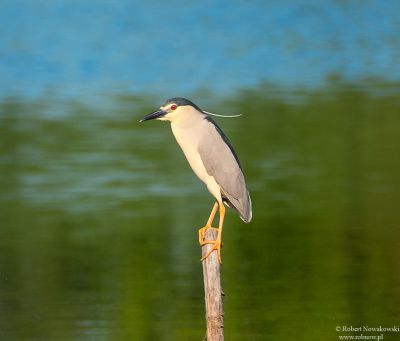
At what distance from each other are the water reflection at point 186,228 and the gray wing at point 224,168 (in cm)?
211

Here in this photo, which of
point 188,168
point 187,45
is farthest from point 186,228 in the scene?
point 187,45

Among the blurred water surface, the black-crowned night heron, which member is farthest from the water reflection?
the black-crowned night heron

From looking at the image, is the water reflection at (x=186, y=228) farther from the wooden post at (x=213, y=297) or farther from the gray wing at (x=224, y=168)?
the wooden post at (x=213, y=297)

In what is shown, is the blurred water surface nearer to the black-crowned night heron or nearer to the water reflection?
the water reflection

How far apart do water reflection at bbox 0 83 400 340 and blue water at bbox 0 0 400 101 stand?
10.4 feet

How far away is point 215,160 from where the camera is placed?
263 inches

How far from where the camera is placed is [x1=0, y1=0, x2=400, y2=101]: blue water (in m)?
20.4

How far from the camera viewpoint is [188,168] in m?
14.1

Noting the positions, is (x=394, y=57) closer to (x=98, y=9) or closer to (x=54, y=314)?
(x=98, y=9)

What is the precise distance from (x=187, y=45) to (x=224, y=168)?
53.4 feet

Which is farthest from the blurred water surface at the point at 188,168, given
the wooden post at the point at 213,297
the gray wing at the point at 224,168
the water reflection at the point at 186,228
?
the wooden post at the point at 213,297

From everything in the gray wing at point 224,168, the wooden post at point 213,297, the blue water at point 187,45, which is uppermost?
the blue water at point 187,45

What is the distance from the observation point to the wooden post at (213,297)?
Result: 244 inches

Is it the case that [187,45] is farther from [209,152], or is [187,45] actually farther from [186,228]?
[209,152]
